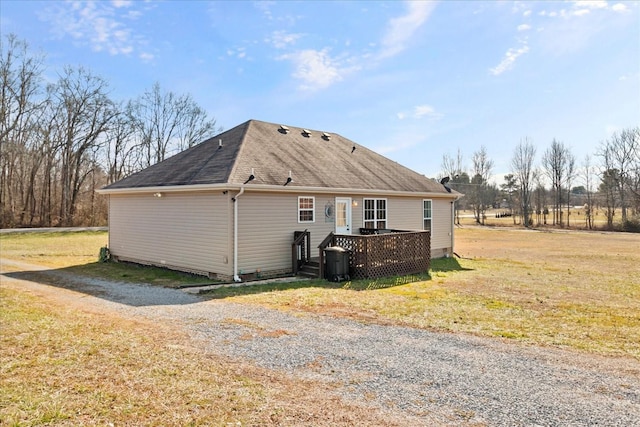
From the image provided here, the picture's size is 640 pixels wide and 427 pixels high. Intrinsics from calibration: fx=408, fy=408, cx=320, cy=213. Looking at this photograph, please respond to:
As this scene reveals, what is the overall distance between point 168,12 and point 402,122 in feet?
50.2

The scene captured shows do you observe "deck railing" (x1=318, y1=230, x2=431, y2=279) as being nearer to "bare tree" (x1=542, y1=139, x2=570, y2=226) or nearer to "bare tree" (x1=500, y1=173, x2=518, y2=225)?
"bare tree" (x1=542, y1=139, x2=570, y2=226)

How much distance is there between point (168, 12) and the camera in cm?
1434

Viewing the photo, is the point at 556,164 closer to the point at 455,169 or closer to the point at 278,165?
the point at 455,169

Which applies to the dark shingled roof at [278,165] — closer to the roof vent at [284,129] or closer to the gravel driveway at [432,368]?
the roof vent at [284,129]

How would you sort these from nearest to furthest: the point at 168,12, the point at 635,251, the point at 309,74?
the point at 168,12
the point at 309,74
the point at 635,251

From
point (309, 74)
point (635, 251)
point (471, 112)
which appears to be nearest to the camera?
point (309, 74)

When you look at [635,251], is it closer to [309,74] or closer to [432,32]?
[432,32]

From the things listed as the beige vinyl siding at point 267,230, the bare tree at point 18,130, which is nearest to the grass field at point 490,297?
the beige vinyl siding at point 267,230

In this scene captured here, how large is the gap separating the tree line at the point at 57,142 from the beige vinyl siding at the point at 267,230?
2877 centimetres

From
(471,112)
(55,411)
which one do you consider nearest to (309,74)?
(471,112)

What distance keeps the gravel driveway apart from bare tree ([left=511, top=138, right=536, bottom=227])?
5027 cm

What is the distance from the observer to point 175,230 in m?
12.7

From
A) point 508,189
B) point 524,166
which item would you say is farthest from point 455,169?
point 508,189

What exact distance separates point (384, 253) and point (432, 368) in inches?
292
